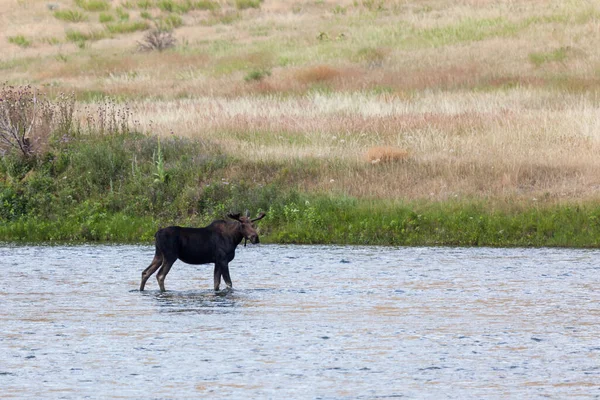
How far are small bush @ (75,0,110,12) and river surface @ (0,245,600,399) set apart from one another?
170 ft

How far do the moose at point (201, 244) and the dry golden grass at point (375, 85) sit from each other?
7233 millimetres

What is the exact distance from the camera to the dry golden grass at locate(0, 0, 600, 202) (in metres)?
23.4

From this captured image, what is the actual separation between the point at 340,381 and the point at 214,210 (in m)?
11.7

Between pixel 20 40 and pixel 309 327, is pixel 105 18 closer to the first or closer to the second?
pixel 20 40

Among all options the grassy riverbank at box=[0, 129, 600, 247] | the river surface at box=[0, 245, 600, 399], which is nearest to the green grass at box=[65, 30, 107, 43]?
the grassy riverbank at box=[0, 129, 600, 247]

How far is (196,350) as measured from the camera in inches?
474

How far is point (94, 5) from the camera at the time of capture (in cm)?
6925

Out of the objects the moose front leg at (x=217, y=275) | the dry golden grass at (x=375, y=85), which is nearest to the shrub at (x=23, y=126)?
the dry golden grass at (x=375, y=85)

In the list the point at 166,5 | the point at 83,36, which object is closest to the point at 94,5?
the point at 166,5

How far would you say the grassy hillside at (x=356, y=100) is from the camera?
73.0 ft

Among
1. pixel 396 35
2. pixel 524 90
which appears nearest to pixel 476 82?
pixel 524 90

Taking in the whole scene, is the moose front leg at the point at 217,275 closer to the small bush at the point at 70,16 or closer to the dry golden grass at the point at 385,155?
the dry golden grass at the point at 385,155

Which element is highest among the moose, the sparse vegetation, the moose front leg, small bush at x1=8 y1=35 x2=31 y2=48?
the sparse vegetation

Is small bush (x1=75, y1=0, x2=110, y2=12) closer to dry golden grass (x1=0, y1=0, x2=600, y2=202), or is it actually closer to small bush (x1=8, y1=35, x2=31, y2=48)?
dry golden grass (x1=0, y1=0, x2=600, y2=202)
